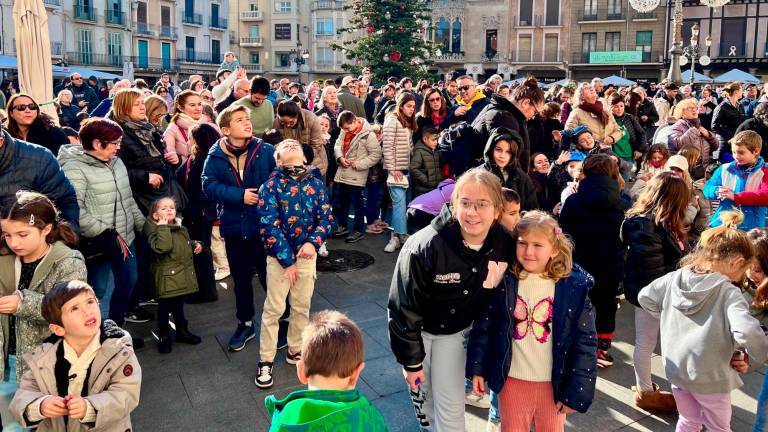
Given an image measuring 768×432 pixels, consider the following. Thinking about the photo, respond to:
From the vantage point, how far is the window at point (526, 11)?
46.5 meters

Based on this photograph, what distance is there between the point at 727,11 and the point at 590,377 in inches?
1840

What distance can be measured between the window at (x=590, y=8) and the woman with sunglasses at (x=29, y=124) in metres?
44.9

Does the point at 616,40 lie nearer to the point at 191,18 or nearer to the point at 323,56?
the point at 323,56

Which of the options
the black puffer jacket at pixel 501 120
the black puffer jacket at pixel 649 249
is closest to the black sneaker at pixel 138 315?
the black puffer jacket at pixel 501 120

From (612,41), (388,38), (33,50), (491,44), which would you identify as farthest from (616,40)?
(33,50)

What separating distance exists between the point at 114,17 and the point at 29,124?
45.8 m

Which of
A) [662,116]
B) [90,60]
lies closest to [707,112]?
[662,116]

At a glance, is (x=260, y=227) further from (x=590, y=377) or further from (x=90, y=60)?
(x=90, y=60)

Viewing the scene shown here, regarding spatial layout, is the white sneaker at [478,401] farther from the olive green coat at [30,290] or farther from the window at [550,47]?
the window at [550,47]

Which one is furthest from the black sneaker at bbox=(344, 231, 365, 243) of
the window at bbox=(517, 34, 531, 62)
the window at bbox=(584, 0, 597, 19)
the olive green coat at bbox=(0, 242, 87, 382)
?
the window at bbox=(517, 34, 531, 62)

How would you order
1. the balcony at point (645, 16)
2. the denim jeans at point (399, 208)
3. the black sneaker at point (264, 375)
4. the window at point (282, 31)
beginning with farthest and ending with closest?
the window at point (282, 31), the balcony at point (645, 16), the denim jeans at point (399, 208), the black sneaker at point (264, 375)

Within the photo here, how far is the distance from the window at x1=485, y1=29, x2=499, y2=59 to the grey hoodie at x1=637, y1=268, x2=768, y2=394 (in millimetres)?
46893

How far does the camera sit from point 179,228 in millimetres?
5320

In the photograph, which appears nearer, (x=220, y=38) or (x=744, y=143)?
(x=744, y=143)
